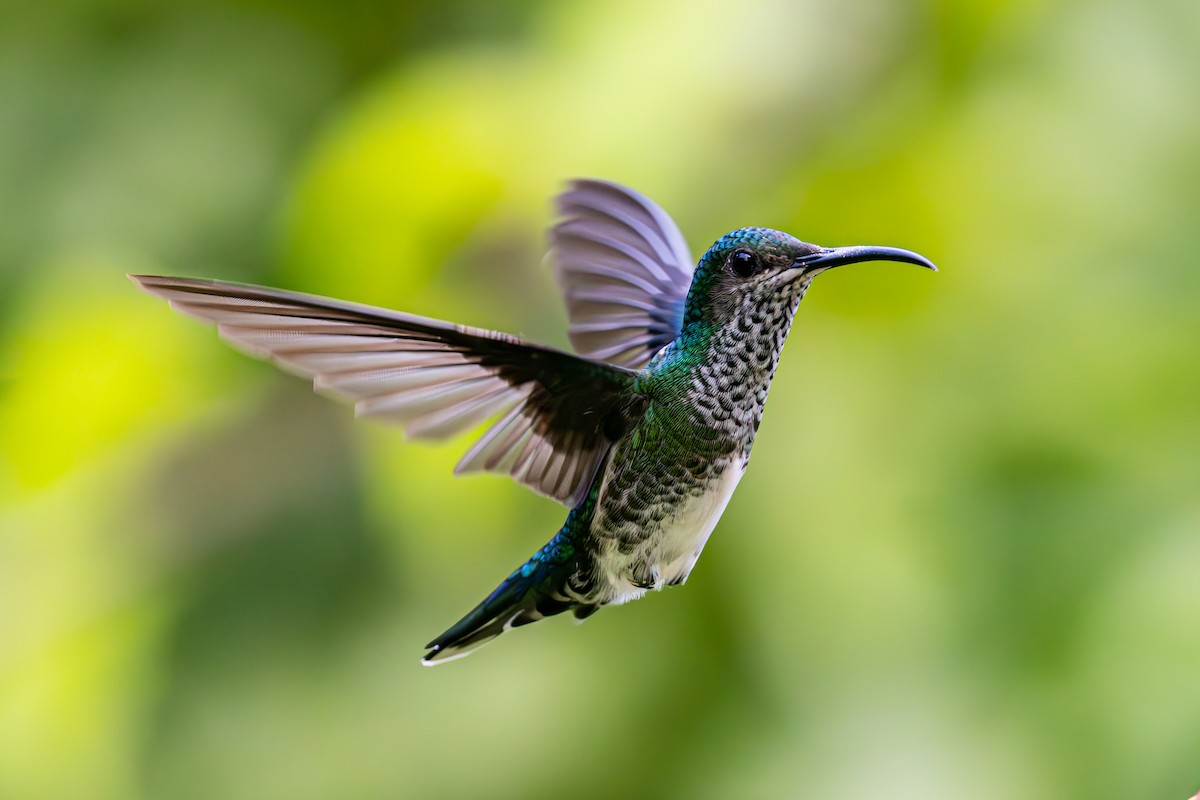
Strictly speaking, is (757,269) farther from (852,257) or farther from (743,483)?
(743,483)

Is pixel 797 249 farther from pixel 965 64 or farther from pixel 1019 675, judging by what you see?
pixel 965 64

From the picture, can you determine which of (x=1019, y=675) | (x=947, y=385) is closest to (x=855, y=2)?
(x=947, y=385)

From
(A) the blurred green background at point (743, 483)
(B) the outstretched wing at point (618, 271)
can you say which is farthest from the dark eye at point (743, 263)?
(A) the blurred green background at point (743, 483)

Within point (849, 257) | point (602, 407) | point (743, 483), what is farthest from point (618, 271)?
point (743, 483)

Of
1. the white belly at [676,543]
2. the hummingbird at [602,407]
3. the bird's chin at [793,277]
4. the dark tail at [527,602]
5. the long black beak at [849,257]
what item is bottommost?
the dark tail at [527,602]

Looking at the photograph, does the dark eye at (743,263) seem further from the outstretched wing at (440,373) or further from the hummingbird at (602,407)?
the outstretched wing at (440,373)
